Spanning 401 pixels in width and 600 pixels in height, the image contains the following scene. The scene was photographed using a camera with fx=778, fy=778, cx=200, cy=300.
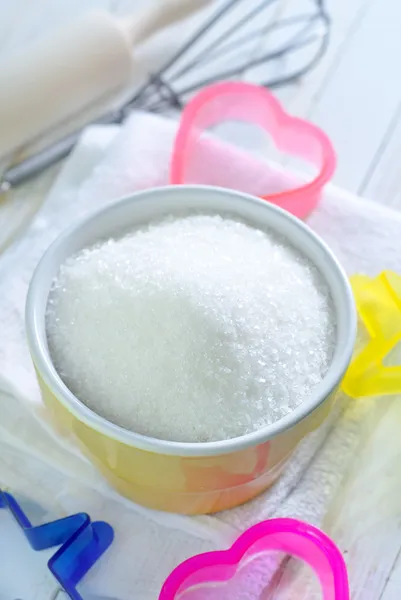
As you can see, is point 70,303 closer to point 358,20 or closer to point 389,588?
point 389,588

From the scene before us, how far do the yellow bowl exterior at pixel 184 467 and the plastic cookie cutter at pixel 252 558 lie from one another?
24 millimetres

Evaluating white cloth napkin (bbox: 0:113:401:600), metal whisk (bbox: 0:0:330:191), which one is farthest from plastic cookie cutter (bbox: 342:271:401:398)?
metal whisk (bbox: 0:0:330:191)

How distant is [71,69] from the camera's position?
581 mm

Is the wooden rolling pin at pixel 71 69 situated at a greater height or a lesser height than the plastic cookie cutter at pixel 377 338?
greater

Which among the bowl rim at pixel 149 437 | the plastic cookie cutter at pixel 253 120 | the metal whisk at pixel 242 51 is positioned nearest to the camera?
the bowl rim at pixel 149 437

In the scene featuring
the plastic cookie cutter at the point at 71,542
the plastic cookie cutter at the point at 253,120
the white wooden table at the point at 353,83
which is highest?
the plastic cookie cutter at the point at 253,120

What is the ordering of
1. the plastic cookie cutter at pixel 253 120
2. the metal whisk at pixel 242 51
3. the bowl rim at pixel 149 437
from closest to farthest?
the bowl rim at pixel 149 437 → the plastic cookie cutter at pixel 253 120 → the metal whisk at pixel 242 51

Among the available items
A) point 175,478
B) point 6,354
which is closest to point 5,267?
point 6,354

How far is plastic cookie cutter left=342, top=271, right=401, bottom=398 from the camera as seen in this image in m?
0.40

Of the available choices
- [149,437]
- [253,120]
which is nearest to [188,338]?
[149,437]

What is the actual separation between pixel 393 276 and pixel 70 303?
18cm

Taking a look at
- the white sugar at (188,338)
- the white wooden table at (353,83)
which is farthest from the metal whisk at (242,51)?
the white sugar at (188,338)

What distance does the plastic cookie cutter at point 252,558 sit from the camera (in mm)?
346

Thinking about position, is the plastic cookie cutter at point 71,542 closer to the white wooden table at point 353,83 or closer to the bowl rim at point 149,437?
the bowl rim at point 149,437
